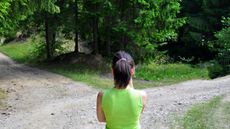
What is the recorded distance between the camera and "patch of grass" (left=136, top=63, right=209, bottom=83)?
24.3 metres

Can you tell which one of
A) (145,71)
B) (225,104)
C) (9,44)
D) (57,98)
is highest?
(225,104)

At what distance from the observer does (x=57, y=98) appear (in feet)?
52.5

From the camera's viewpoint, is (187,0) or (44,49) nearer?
(44,49)

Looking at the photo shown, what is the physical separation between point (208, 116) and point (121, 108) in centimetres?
648

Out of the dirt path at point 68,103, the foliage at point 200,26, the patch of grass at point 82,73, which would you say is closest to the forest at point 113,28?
the patch of grass at point 82,73

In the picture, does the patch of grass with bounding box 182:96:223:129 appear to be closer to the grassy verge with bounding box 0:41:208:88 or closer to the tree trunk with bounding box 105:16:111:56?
the grassy verge with bounding box 0:41:208:88

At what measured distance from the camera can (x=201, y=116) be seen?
35.3ft

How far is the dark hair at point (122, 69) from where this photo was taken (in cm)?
450

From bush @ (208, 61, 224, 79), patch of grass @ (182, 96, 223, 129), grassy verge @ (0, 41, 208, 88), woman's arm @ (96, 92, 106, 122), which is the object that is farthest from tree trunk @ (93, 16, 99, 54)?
woman's arm @ (96, 92, 106, 122)

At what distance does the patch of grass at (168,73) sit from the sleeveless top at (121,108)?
1885 centimetres

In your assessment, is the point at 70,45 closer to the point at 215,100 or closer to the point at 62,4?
the point at 62,4

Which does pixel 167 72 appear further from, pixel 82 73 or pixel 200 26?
pixel 200 26

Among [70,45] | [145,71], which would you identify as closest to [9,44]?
[70,45]

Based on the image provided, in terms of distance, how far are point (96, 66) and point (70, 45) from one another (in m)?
11.0
